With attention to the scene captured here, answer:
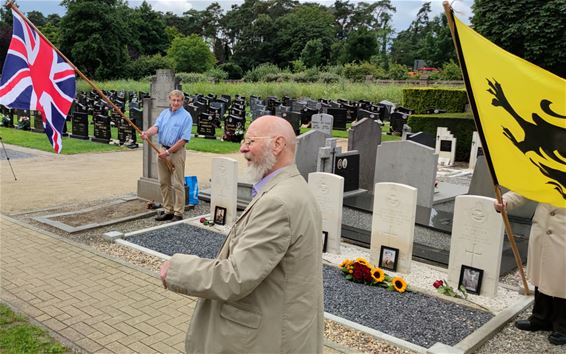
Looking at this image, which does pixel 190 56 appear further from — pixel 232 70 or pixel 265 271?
pixel 265 271

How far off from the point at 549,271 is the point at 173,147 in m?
5.59

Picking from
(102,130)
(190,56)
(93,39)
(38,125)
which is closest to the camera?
(102,130)

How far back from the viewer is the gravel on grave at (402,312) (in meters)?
4.87

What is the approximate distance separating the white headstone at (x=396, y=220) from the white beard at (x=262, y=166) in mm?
4303

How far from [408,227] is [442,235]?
4.83ft

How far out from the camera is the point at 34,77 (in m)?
6.86

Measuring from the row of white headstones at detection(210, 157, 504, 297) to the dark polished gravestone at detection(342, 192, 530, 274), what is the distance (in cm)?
68

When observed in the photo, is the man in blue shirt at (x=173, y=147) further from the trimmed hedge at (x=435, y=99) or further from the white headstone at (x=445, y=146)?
the trimmed hedge at (x=435, y=99)

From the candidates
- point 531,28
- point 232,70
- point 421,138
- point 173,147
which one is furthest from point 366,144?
point 232,70

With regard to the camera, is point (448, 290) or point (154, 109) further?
point (154, 109)

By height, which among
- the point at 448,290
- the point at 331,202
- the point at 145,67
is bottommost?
the point at 448,290

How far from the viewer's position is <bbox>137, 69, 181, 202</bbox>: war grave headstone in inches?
357

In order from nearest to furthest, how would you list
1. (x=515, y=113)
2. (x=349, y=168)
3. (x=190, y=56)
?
1. (x=515, y=113)
2. (x=349, y=168)
3. (x=190, y=56)

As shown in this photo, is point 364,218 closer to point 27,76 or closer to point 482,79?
point 482,79
